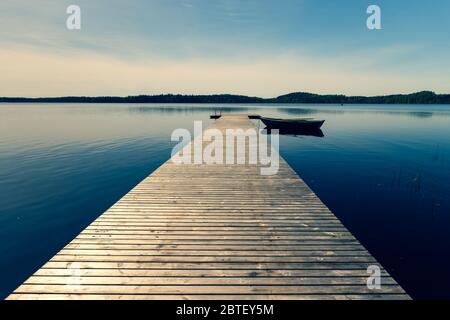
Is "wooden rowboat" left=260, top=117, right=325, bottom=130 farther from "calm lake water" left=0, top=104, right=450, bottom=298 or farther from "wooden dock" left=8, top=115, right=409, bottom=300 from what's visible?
"wooden dock" left=8, top=115, right=409, bottom=300

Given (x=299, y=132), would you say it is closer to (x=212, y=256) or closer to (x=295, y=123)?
(x=295, y=123)

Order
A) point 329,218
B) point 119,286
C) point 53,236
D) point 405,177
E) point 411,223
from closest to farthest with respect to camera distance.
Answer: point 119,286
point 329,218
point 53,236
point 411,223
point 405,177

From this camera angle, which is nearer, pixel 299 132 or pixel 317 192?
pixel 317 192

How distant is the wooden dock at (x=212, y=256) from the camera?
409 centimetres

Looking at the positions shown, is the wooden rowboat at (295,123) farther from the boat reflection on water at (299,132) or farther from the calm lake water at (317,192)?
the calm lake water at (317,192)

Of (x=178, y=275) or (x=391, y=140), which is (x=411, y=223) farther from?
(x=391, y=140)

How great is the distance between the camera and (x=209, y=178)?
33.8 feet

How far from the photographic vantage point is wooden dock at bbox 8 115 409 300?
4086mm

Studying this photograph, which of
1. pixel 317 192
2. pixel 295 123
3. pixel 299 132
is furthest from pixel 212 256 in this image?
pixel 299 132

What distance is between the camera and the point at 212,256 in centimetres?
496

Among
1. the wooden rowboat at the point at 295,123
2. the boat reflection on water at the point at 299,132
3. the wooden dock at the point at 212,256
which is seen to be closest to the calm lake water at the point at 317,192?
the wooden dock at the point at 212,256

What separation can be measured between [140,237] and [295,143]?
24503mm

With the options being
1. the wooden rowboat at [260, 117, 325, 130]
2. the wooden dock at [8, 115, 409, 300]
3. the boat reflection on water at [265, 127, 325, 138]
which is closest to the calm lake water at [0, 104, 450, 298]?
the wooden dock at [8, 115, 409, 300]

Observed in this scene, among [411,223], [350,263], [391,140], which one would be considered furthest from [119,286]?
[391,140]
